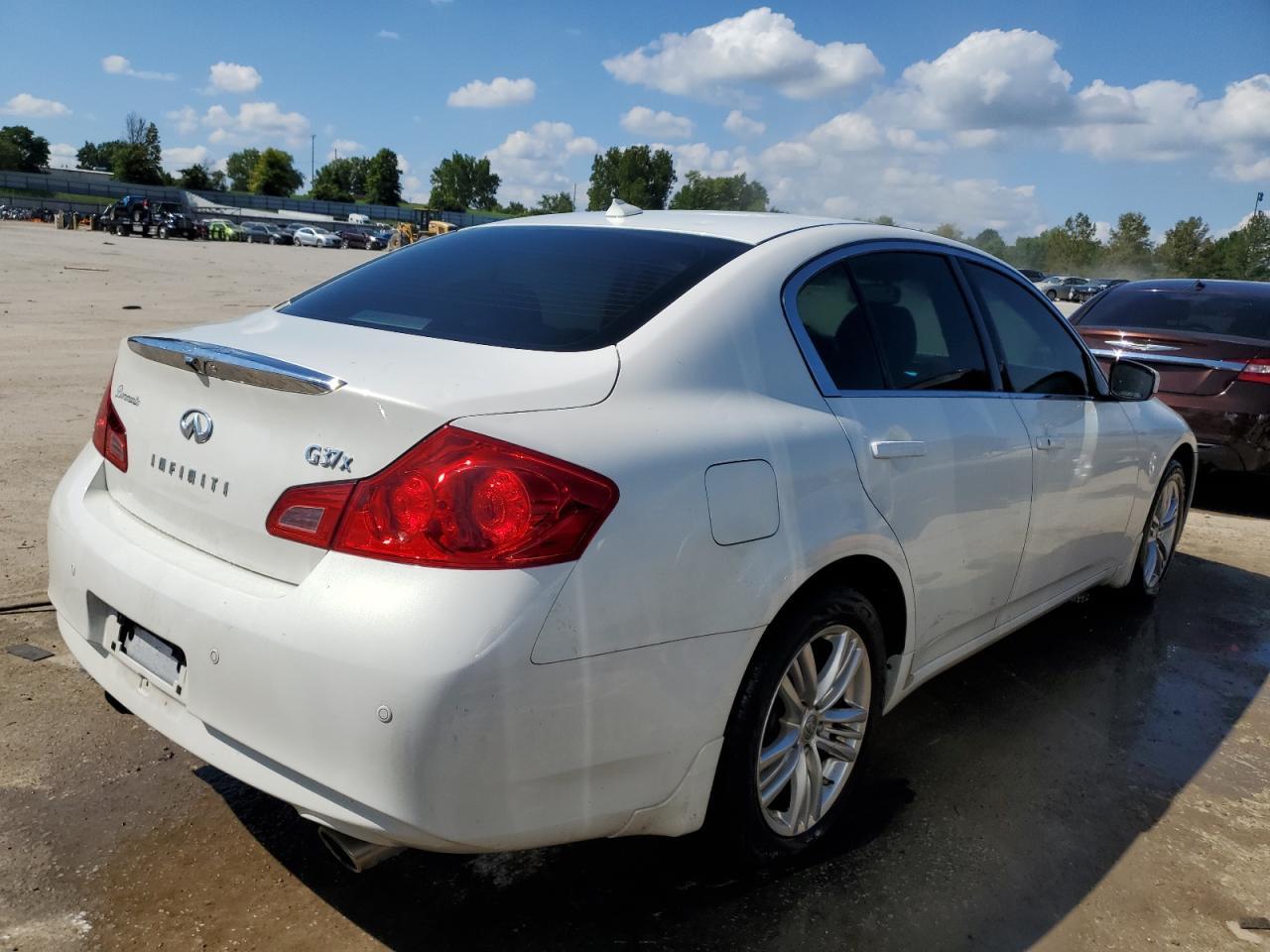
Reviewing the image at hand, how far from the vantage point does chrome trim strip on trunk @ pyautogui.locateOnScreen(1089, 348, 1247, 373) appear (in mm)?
6910

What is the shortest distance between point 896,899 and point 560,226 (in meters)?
2.16

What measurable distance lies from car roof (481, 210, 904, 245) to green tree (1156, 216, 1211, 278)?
303 feet

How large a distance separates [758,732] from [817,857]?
0.60 meters

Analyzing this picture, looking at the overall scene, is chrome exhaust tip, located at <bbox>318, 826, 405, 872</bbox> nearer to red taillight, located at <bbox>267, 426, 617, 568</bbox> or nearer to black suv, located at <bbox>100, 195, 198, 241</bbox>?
red taillight, located at <bbox>267, 426, 617, 568</bbox>

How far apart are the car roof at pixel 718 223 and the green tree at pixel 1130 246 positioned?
336 feet

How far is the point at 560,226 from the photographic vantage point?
10.7 feet

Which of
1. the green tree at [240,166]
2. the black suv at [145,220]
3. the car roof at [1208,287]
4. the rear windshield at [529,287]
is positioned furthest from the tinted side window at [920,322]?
the green tree at [240,166]

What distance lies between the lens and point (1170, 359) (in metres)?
7.13

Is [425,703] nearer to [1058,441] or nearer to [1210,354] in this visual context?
[1058,441]

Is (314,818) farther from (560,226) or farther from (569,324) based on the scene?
(560,226)

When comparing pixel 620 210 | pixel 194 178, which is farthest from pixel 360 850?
pixel 194 178

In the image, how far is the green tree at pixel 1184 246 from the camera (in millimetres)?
84562

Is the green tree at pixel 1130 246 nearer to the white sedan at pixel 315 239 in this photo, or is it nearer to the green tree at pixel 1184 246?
the green tree at pixel 1184 246

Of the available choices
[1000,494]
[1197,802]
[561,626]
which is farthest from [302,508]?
[1197,802]
